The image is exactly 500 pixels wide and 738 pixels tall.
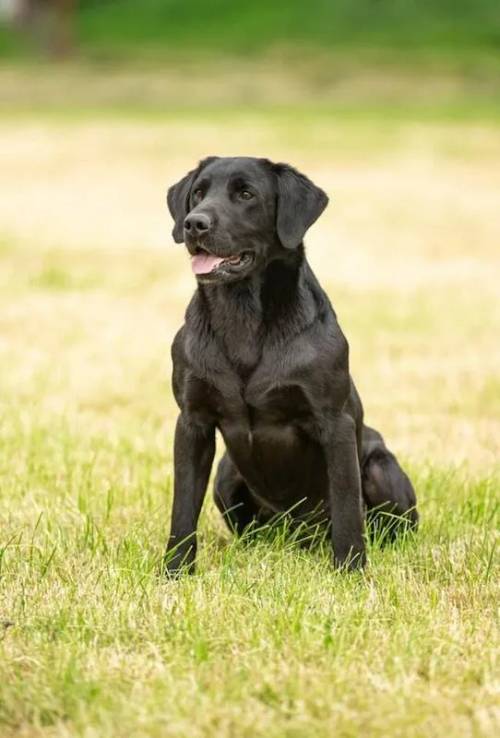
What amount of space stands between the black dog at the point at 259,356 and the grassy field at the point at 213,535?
0.93 ft

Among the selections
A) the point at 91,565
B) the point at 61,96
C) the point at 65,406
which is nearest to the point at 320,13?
the point at 61,96

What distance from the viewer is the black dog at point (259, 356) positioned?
4869mm

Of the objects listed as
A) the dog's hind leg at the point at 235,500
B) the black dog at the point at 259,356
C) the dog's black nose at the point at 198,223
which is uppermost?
the dog's black nose at the point at 198,223

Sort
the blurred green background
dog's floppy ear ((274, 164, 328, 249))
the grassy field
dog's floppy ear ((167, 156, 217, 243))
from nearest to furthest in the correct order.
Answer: the grassy field < dog's floppy ear ((274, 164, 328, 249)) < dog's floppy ear ((167, 156, 217, 243)) < the blurred green background

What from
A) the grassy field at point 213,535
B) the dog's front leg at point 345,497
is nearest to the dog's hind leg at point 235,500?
the grassy field at point 213,535

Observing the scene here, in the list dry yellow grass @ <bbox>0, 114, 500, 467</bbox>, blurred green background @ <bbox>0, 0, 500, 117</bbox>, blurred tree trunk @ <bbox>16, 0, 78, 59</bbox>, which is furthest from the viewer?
blurred tree trunk @ <bbox>16, 0, 78, 59</bbox>

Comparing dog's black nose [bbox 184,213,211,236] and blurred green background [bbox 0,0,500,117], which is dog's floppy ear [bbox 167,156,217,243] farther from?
blurred green background [bbox 0,0,500,117]

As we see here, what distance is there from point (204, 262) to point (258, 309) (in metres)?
0.28

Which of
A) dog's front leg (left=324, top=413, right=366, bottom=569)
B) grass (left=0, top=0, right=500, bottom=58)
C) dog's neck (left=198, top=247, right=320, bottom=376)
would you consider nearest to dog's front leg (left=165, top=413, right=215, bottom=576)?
dog's neck (left=198, top=247, right=320, bottom=376)

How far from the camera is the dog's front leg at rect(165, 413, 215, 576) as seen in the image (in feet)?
16.5

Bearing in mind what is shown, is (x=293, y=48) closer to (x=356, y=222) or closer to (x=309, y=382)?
(x=356, y=222)

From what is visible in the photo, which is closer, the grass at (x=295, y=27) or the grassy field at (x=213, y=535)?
the grassy field at (x=213, y=535)

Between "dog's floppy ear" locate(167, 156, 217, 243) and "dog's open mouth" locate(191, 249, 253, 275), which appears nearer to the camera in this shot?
"dog's open mouth" locate(191, 249, 253, 275)

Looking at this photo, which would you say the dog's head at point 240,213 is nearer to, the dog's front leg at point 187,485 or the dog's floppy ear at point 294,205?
the dog's floppy ear at point 294,205
